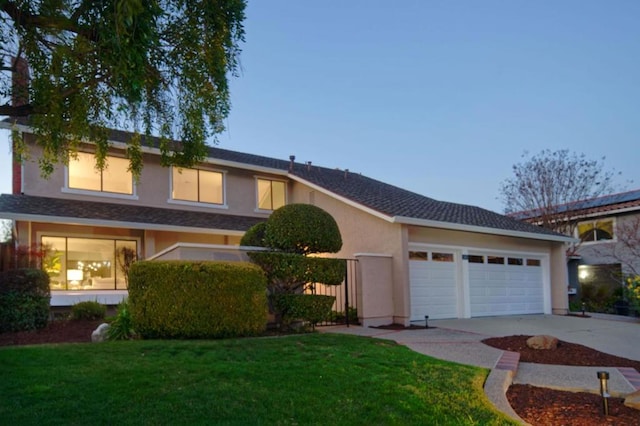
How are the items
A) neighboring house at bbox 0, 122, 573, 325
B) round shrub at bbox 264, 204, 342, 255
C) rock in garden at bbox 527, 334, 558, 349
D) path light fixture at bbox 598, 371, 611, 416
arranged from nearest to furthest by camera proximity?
path light fixture at bbox 598, 371, 611, 416 → rock in garden at bbox 527, 334, 558, 349 → round shrub at bbox 264, 204, 342, 255 → neighboring house at bbox 0, 122, 573, 325

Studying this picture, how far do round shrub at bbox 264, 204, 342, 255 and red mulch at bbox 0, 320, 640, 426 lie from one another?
419 centimetres

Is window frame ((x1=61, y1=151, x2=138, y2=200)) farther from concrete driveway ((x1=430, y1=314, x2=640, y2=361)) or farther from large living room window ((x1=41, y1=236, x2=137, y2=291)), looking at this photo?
concrete driveway ((x1=430, y1=314, x2=640, y2=361))

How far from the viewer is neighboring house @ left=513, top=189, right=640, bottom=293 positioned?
22.8 m

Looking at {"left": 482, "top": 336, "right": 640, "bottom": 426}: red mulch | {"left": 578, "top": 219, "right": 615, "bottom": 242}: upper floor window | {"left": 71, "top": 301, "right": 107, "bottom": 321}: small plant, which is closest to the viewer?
{"left": 482, "top": 336, "right": 640, "bottom": 426}: red mulch

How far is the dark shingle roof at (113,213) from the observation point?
13617 mm

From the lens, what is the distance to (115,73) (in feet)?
20.4

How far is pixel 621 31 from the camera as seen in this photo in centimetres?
1584

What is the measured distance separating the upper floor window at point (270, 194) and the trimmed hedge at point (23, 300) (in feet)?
31.4

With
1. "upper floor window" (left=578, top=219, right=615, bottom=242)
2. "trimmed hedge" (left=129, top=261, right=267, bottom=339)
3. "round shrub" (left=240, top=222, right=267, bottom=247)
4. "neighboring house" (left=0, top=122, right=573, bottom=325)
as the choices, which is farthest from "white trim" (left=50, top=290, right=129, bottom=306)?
"upper floor window" (left=578, top=219, right=615, bottom=242)

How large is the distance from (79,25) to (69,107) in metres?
1.56

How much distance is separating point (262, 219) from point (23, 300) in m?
9.73

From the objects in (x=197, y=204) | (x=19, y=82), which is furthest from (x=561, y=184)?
(x=19, y=82)

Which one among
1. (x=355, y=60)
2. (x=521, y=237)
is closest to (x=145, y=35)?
(x=355, y=60)

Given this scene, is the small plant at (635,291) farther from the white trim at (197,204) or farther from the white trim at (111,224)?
the white trim at (197,204)
